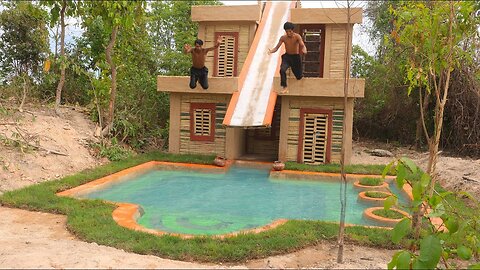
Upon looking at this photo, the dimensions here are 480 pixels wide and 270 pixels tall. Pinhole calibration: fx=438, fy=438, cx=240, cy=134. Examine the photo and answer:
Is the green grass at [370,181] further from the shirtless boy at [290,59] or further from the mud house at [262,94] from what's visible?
the shirtless boy at [290,59]

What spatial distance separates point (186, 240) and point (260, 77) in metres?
7.77

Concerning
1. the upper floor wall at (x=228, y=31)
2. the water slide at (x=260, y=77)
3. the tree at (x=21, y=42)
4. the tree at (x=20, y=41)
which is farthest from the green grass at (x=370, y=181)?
the tree at (x=20, y=41)

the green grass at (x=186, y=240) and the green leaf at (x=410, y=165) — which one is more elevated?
the green leaf at (x=410, y=165)

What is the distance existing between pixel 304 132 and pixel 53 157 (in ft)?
20.0

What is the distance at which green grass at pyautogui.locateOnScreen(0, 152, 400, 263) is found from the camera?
4.83 metres

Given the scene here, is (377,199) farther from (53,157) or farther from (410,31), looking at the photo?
(53,157)

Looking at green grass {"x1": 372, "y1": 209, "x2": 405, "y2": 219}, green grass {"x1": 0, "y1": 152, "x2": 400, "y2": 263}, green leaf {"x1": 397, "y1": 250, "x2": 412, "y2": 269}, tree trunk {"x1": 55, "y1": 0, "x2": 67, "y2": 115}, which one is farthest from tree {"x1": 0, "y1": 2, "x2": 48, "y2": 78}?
green leaf {"x1": 397, "y1": 250, "x2": 412, "y2": 269}

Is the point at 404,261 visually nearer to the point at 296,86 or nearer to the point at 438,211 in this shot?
the point at 438,211

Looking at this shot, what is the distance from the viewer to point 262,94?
37.8ft

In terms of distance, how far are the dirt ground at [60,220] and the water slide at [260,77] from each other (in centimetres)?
321

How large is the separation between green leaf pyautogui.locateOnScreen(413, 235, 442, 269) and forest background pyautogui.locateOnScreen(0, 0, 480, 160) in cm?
824

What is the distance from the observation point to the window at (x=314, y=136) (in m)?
11.4

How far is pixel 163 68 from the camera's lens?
15578 millimetres

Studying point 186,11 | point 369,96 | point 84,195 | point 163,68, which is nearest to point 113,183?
point 84,195
